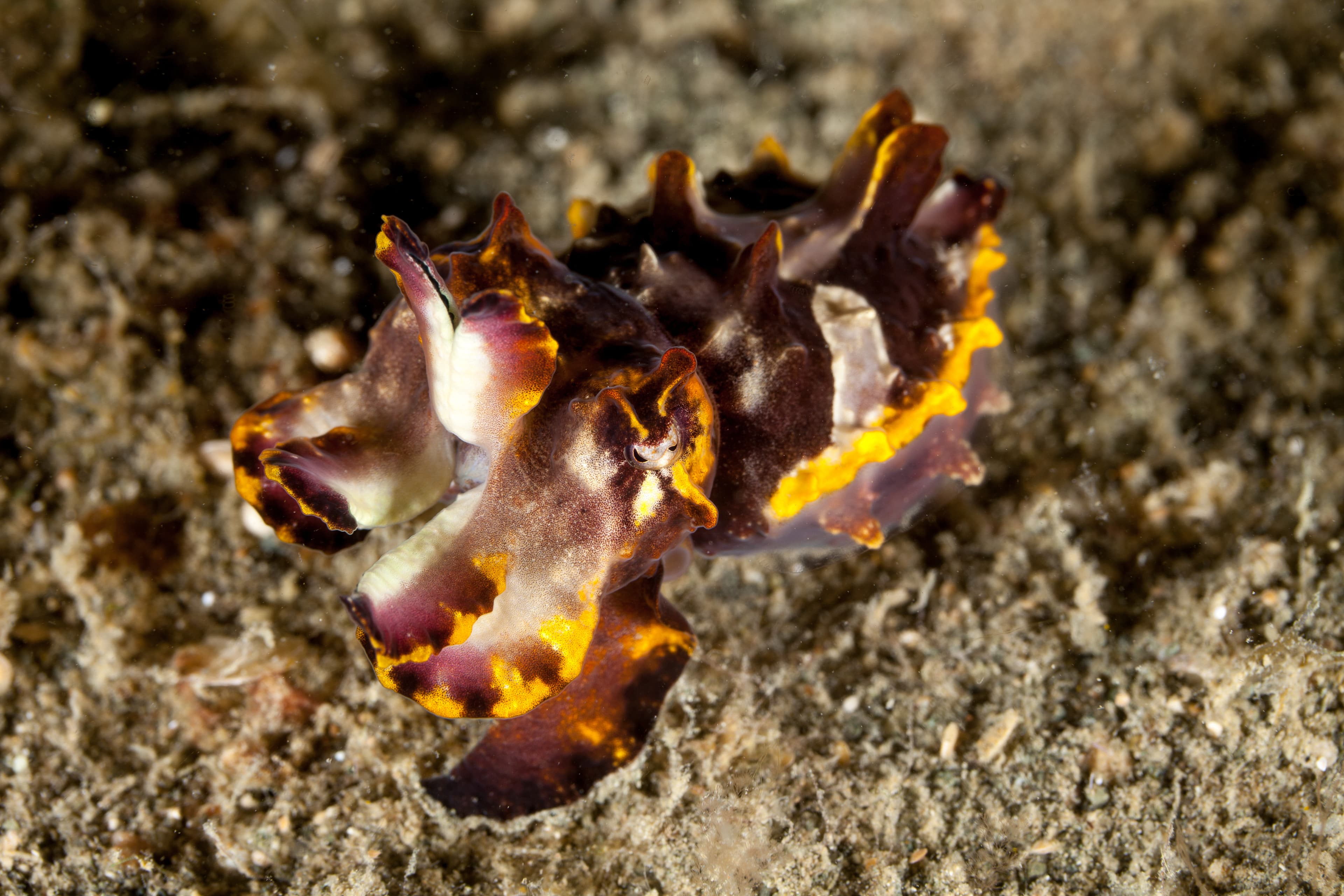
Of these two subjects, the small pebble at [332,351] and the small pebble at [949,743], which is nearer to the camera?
the small pebble at [949,743]

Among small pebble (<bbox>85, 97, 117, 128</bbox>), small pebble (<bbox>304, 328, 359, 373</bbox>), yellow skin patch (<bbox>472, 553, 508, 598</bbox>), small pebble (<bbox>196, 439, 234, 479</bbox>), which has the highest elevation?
small pebble (<bbox>85, 97, 117, 128</bbox>)

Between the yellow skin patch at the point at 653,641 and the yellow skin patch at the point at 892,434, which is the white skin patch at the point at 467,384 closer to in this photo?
the yellow skin patch at the point at 653,641

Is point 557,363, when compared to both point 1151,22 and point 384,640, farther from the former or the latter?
point 1151,22

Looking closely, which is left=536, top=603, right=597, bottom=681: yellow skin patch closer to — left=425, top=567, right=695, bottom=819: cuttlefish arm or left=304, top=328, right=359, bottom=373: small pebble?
left=425, top=567, right=695, bottom=819: cuttlefish arm

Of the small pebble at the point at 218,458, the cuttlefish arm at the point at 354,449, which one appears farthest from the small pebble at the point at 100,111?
the cuttlefish arm at the point at 354,449

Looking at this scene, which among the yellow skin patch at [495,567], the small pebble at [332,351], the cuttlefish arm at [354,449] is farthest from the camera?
the small pebble at [332,351]

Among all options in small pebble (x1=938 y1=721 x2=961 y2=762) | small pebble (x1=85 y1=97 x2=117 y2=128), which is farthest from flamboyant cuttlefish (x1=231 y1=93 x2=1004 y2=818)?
small pebble (x1=85 y1=97 x2=117 y2=128)

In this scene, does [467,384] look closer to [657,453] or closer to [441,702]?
[657,453]
